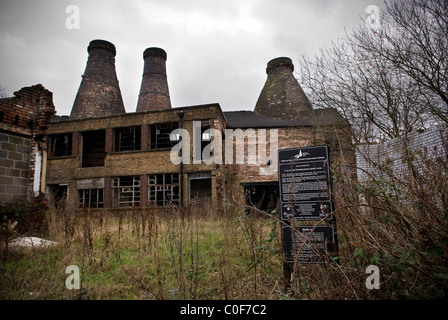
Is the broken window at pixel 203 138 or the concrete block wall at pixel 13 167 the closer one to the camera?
the concrete block wall at pixel 13 167

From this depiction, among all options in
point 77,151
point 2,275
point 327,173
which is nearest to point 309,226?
point 327,173

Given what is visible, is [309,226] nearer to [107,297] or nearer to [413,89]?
[107,297]

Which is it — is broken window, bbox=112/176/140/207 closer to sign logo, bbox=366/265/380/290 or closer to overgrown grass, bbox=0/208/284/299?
overgrown grass, bbox=0/208/284/299

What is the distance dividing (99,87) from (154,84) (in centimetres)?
449

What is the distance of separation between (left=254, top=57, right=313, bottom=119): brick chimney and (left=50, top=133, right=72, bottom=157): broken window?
1410 centimetres

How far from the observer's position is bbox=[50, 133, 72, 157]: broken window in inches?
722

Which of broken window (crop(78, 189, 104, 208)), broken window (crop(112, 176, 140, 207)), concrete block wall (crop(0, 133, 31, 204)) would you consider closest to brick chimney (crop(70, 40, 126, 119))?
broken window (crop(78, 189, 104, 208))

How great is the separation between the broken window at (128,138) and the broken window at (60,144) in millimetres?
→ 3712

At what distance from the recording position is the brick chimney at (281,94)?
20.1 meters

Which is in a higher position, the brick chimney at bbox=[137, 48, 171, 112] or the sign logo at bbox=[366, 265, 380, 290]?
the brick chimney at bbox=[137, 48, 171, 112]

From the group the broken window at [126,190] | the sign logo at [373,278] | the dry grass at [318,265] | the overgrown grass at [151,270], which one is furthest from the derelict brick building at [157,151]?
the sign logo at [373,278]

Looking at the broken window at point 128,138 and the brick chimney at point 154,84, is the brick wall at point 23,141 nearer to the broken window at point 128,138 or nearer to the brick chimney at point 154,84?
the broken window at point 128,138

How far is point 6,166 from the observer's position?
7.25 metres

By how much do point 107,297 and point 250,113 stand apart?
19848 mm
